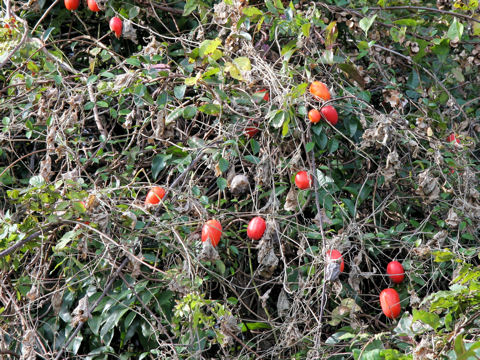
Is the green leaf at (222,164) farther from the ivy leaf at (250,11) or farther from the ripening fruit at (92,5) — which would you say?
the ripening fruit at (92,5)

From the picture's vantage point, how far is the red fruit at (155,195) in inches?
81.4

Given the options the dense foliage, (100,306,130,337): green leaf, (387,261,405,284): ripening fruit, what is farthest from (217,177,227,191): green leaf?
(387,261,405,284): ripening fruit

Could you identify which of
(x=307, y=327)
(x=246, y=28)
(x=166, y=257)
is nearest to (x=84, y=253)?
(x=166, y=257)

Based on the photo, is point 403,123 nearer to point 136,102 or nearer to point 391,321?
point 391,321

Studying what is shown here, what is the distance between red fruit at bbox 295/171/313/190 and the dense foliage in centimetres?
3

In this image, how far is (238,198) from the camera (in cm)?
240

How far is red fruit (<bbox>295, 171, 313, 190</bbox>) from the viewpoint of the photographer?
2.13 meters

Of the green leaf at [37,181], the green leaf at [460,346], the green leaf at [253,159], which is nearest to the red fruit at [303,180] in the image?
the green leaf at [253,159]

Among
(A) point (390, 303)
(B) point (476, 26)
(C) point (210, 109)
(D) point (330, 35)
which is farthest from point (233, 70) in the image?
(B) point (476, 26)

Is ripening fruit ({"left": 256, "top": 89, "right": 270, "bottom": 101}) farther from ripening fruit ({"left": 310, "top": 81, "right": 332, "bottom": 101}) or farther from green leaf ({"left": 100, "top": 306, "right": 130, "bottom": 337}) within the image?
green leaf ({"left": 100, "top": 306, "right": 130, "bottom": 337})

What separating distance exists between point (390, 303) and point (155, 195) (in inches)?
31.9

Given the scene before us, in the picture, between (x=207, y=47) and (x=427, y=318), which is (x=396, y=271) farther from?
(x=207, y=47)

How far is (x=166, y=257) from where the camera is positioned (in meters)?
2.17

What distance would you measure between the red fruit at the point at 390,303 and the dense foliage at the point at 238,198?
0.10 ft
